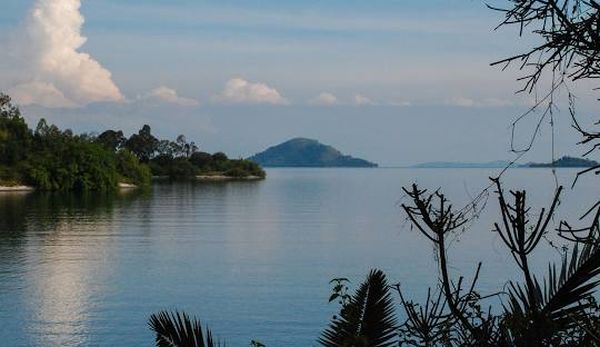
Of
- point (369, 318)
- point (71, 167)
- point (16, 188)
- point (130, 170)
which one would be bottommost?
point (16, 188)

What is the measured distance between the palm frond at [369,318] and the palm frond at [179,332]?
904mm

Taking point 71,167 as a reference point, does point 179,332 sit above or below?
below

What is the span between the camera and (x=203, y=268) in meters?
40.5

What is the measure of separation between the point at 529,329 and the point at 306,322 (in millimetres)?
24724

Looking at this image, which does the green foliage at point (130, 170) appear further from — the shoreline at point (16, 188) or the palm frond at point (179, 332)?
the palm frond at point (179, 332)

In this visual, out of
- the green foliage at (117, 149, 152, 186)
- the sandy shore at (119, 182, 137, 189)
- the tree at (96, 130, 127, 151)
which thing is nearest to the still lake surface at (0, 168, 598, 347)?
the sandy shore at (119, 182, 137, 189)

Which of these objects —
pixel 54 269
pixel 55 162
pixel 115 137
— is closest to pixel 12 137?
pixel 55 162

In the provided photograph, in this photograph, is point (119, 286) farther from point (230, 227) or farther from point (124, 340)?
point (230, 227)

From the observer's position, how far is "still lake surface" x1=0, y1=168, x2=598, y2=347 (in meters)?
26.5

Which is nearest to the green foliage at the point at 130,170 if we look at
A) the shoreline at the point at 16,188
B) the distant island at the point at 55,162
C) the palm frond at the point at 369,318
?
the distant island at the point at 55,162

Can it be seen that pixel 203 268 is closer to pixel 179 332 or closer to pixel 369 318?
pixel 369 318

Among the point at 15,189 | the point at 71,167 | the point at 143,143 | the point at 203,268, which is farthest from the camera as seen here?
the point at 143,143

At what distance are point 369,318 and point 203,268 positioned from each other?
1427 inches

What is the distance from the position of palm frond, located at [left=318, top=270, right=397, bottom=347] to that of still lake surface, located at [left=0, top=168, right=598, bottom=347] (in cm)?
1864
